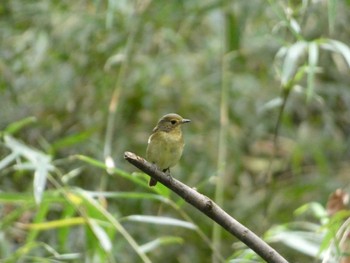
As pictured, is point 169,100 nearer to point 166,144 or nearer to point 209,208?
point 166,144

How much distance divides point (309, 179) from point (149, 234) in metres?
1.17

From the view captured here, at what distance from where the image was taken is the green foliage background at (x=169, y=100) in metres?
4.33

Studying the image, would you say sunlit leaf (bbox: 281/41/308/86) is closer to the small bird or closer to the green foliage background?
the small bird

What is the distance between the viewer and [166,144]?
8.55 ft

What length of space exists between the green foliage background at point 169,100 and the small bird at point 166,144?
1301mm

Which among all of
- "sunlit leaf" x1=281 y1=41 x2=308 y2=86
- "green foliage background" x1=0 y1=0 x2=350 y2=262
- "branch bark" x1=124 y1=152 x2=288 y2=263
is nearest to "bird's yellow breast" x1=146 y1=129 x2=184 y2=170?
"sunlit leaf" x1=281 y1=41 x2=308 y2=86

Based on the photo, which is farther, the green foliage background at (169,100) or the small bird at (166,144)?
the green foliage background at (169,100)

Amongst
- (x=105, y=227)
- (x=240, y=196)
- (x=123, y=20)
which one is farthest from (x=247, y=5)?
(x=105, y=227)

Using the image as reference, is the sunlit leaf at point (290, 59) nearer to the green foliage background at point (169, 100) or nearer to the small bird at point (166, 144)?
the small bird at point (166, 144)

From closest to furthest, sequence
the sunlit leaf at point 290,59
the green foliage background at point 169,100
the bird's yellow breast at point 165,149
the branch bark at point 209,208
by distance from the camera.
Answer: the branch bark at point 209,208
the bird's yellow breast at point 165,149
the sunlit leaf at point 290,59
the green foliage background at point 169,100

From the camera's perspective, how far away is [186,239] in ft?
15.6

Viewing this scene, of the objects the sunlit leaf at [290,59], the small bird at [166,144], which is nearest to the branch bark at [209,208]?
the small bird at [166,144]

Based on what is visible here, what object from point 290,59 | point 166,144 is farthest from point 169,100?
point 166,144

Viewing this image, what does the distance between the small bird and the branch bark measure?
75 cm
